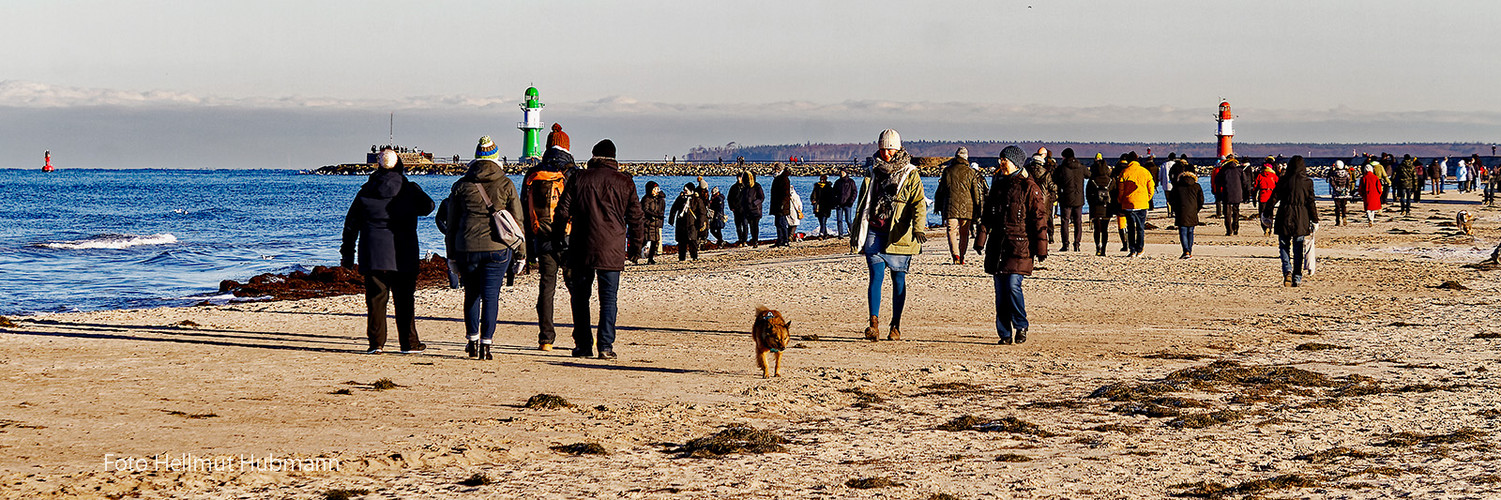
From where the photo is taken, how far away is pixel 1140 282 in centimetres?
1562

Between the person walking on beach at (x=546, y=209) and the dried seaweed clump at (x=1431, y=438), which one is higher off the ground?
the person walking on beach at (x=546, y=209)

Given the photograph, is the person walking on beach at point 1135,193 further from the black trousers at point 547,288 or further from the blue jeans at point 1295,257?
the black trousers at point 547,288

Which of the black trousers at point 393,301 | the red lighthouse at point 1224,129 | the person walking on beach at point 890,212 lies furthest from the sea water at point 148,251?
the red lighthouse at point 1224,129

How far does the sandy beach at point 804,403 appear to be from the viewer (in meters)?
5.77

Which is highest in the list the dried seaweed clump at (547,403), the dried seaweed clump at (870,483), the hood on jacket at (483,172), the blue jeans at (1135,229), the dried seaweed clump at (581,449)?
the hood on jacket at (483,172)

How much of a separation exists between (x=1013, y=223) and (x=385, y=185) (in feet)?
15.3

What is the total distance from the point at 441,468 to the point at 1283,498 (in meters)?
3.56

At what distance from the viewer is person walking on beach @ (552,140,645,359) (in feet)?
30.2

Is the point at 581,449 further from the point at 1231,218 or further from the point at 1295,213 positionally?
the point at 1231,218

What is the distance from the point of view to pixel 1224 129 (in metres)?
84.3

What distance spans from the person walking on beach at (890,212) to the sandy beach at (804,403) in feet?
2.47

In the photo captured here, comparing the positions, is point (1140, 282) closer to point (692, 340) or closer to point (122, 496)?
point (692, 340)

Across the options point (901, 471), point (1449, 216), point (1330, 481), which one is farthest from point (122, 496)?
point (1449, 216)

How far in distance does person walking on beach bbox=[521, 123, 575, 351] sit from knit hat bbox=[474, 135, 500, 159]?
30 cm
